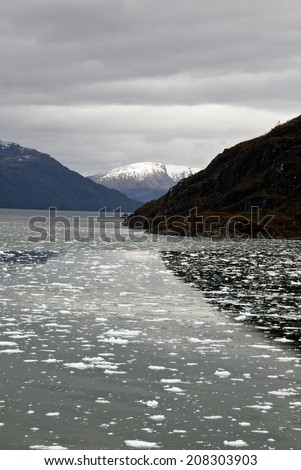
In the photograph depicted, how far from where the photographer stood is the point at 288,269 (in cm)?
5481

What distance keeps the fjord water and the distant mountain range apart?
99.7 m

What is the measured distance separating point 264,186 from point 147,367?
15344 cm

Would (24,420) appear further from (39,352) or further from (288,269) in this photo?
(288,269)

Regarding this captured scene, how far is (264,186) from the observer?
554ft

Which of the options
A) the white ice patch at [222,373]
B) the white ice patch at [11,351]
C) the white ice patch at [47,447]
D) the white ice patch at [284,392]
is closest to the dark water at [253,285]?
the white ice patch at [222,373]

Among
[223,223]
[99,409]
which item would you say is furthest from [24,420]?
[223,223]

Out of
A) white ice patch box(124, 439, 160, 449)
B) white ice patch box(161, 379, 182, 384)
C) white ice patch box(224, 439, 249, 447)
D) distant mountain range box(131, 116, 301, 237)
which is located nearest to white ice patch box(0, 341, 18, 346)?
white ice patch box(161, 379, 182, 384)

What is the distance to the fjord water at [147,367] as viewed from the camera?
1409 cm

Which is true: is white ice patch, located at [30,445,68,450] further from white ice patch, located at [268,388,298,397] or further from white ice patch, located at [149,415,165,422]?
white ice patch, located at [268,388,298,397]

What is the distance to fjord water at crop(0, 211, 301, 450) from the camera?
1409 centimetres

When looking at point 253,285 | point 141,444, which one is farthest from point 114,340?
point 253,285

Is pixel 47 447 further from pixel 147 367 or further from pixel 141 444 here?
pixel 147 367

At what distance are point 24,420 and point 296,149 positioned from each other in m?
165

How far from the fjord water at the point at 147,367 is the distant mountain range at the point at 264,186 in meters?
99.7
